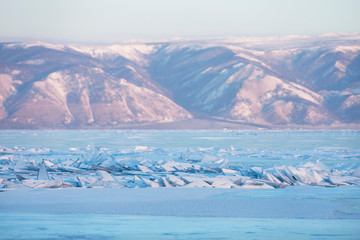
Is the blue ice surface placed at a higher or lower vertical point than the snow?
higher

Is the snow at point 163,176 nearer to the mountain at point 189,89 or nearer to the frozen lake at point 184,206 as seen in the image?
the frozen lake at point 184,206

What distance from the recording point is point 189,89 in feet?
438

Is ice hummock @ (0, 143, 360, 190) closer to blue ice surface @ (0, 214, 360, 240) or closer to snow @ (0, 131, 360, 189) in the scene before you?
snow @ (0, 131, 360, 189)

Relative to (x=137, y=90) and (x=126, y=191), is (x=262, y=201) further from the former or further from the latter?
(x=137, y=90)

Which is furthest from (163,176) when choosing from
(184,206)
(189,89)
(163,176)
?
(189,89)

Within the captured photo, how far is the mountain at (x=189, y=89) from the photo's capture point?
10194 cm

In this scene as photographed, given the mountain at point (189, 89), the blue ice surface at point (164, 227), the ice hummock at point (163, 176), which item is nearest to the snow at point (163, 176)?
the ice hummock at point (163, 176)

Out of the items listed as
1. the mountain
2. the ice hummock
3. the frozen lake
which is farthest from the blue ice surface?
the mountain

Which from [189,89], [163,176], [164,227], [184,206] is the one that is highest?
[164,227]

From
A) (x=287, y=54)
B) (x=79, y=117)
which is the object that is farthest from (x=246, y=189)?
(x=287, y=54)

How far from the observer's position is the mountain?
102 meters

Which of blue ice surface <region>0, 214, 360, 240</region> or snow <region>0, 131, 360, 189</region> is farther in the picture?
snow <region>0, 131, 360, 189</region>

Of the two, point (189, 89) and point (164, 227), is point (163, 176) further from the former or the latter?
point (189, 89)

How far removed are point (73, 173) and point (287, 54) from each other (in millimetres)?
145971
